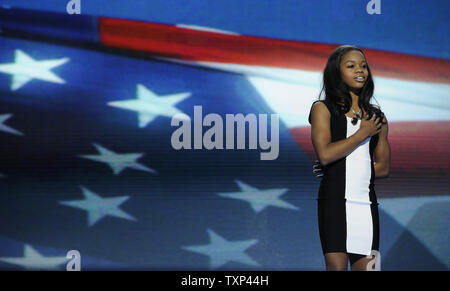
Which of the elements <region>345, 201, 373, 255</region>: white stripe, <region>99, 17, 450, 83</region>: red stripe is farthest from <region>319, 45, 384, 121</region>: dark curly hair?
<region>99, 17, 450, 83</region>: red stripe

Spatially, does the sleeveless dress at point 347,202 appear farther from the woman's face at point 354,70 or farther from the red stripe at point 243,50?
the red stripe at point 243,50

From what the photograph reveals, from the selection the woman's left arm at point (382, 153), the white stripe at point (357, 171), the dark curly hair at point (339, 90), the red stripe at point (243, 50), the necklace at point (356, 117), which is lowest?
the white stripe at point (357, 171)

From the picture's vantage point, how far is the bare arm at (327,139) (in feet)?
7.55

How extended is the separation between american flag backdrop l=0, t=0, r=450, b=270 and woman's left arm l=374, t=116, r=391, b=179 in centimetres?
99

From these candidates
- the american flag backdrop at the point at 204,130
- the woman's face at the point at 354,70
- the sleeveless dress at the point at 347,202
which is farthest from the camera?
the american flag backdrop at the point at 204,130

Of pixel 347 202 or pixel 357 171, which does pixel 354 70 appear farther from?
pixel 347 202

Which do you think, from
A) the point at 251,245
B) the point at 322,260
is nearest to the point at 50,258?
the point at 251,245

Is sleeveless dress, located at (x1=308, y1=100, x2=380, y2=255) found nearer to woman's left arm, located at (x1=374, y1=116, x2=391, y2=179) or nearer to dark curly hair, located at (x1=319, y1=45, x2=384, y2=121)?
dark curly hair, located at (x1=319, y1=45, x2=384, y2=121)

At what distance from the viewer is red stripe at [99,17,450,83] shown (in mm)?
3568

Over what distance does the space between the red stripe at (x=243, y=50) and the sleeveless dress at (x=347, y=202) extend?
1.26m

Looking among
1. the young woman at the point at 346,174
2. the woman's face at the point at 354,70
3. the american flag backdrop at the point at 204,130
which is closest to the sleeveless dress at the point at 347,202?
the young woman at the point at 346,174

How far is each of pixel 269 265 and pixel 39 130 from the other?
5.12 ft

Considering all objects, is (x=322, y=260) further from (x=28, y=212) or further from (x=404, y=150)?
(x=28, y=212)

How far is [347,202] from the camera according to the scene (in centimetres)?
231
